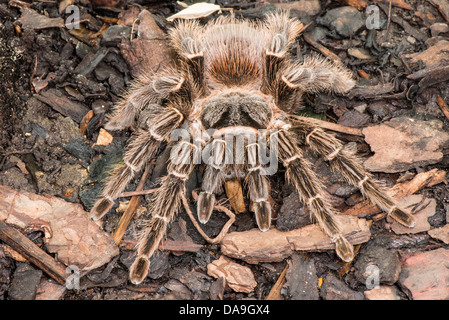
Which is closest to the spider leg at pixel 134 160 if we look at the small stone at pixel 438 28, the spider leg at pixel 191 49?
the spider leg at pixel 191 49

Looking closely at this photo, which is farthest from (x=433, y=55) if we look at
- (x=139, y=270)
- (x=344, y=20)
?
(x=139, y=270)

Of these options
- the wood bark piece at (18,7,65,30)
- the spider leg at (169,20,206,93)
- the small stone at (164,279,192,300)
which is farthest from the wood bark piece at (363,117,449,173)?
the wood bark piece at (18,7,65,30)

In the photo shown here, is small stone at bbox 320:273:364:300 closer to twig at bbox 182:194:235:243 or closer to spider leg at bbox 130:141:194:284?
twig at bbox 182:194:235:243

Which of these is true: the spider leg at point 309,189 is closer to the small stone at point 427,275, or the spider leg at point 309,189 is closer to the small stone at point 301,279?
the small stone at point 301,279

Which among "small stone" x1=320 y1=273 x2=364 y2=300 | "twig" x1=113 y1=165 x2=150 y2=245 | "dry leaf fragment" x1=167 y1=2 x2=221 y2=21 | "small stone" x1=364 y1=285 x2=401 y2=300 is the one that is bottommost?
"small stone" x1=364 y1=285 x2=401 y2=300

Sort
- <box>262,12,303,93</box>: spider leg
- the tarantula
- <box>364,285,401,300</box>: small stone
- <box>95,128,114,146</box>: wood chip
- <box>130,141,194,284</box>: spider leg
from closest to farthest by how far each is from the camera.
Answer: <box>364,285,401,300</box>: small stone
<box>130,141,194,284</box>: spider leg
the tarantula
<box>262,12,303,93</box>: spider leg
<box>95,128,114,146</box>: wood chip

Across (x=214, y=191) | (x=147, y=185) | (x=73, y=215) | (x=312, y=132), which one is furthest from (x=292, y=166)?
(x=73, y=215)
